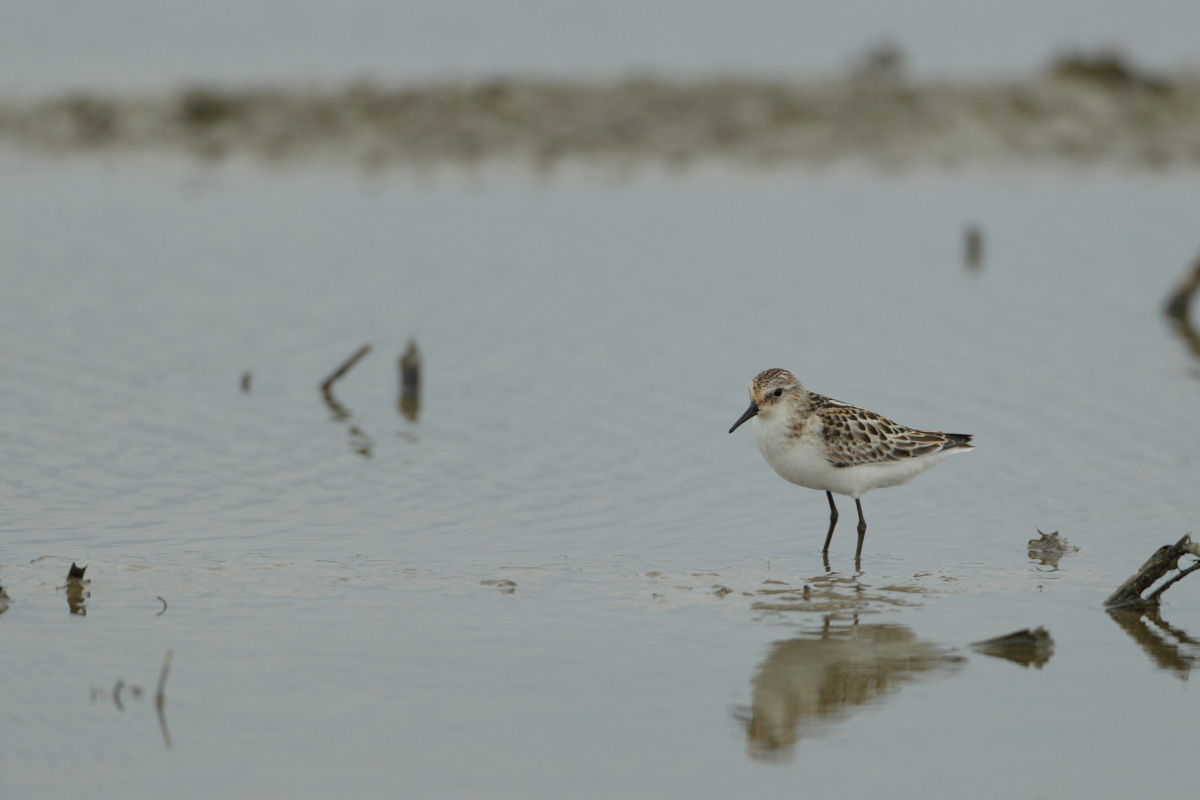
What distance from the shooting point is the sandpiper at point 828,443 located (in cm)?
1064

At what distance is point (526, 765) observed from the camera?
6.87 metres

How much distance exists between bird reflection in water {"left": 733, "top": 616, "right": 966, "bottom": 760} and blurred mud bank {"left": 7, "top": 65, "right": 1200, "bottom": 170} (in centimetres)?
2155

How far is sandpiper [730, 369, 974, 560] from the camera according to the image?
10.6 meters

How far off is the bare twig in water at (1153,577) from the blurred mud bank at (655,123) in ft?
69.5

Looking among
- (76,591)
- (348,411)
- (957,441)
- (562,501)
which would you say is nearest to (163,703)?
(76,591)

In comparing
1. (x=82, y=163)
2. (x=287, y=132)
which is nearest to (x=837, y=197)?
(x=287, y=132)

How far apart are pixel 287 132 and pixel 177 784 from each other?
2572 centimetres

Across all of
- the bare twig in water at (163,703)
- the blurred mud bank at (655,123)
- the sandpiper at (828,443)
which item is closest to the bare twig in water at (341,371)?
the sandpiper at (828,443)

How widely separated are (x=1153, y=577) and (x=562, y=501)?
14.9ft

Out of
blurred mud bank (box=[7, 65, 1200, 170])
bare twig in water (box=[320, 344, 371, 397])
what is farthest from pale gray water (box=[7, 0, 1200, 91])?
bare twig in water (box=[320, 344, 371, 397])

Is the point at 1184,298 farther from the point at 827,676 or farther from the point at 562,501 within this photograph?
the point at 827,676

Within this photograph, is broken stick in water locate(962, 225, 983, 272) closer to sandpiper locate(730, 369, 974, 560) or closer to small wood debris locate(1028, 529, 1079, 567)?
sandpiper locate(730, 369, 974, 560)

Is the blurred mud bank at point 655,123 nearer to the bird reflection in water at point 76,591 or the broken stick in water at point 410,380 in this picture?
the broken stick in water at point 410,380

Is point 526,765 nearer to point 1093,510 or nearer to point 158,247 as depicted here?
point 1093,510
